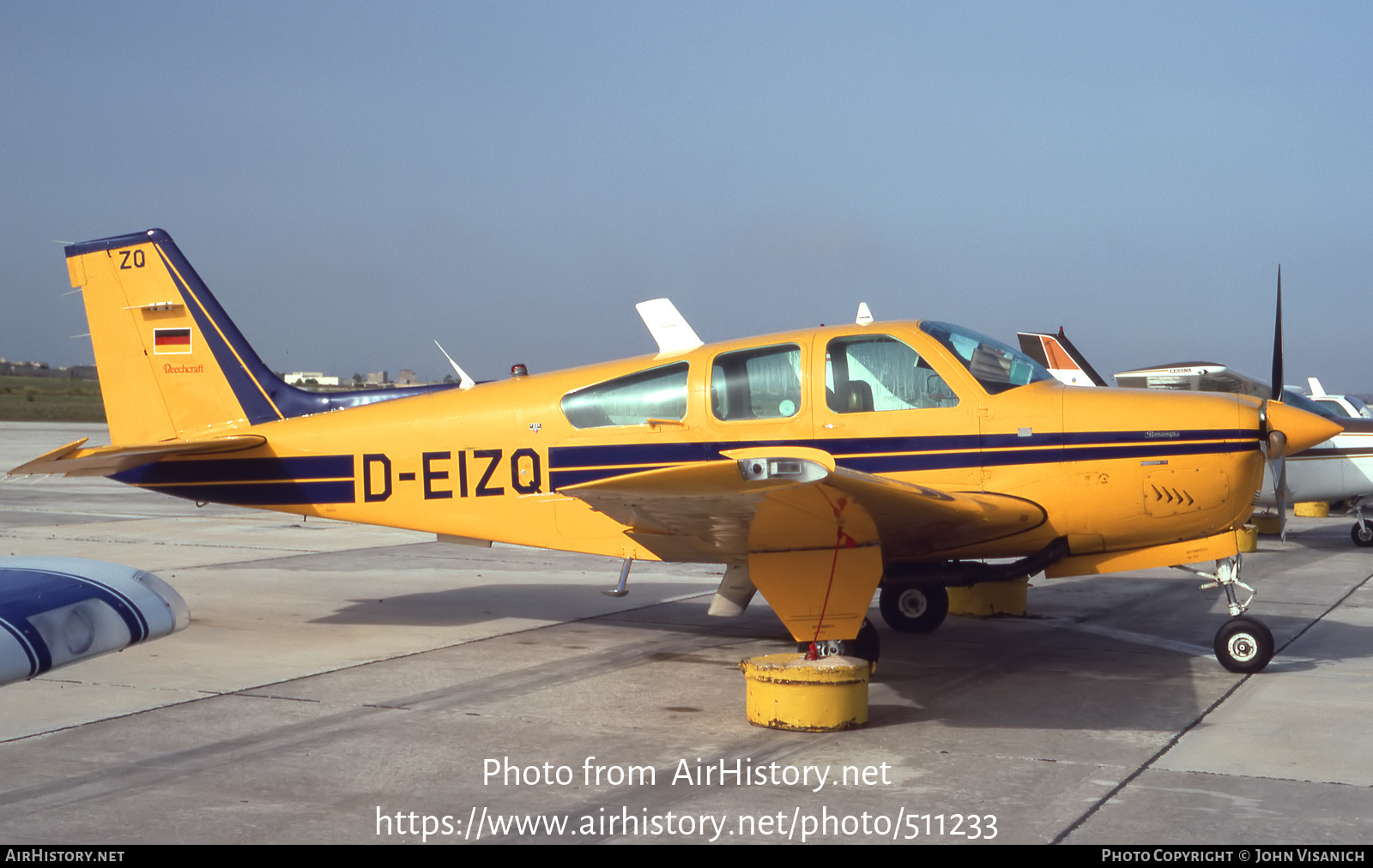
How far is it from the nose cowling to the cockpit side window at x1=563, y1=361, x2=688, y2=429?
3.84 meters

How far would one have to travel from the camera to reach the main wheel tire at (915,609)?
934 centimetres

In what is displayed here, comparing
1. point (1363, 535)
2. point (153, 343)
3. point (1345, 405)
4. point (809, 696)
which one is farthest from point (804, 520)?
point (1345, 405)

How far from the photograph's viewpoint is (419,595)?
37.1ft

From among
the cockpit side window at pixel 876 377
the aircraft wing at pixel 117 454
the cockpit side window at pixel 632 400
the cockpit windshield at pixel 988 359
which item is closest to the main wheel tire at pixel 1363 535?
the cockpit windshield at pixel 988 359

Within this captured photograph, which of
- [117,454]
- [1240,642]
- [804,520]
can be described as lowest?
[1240,642]

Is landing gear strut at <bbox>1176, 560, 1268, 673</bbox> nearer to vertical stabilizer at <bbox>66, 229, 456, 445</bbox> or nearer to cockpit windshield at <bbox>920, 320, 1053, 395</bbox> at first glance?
cockpit windshield at <bbox>920, 320, 1053, 395</bbox>

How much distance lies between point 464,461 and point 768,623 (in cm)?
312

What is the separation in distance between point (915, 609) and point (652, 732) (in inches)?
145

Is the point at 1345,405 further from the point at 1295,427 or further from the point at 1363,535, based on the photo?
the point at 1295,427

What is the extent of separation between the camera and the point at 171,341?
9.67 m

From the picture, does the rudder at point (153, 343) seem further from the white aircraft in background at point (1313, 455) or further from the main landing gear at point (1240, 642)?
the white aircraft in background at point (1313, 455)

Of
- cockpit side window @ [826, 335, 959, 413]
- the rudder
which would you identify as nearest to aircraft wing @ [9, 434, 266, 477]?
the rudder

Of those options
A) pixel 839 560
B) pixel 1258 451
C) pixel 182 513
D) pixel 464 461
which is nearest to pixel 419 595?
pixel 464 461
